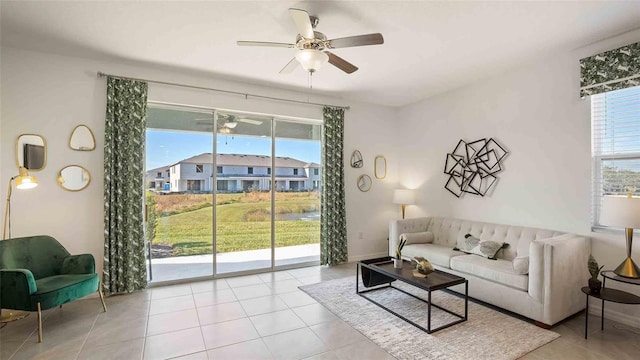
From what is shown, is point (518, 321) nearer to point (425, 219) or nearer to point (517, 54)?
point (425, 219)

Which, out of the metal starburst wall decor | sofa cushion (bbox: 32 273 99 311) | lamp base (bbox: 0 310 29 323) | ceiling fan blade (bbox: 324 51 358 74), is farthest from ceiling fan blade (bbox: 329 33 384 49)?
lamp base (bbox: 0 310 29 323)

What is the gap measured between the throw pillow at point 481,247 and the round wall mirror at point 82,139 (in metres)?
5.05

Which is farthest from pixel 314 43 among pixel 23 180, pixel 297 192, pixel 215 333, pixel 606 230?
pixel 606 230

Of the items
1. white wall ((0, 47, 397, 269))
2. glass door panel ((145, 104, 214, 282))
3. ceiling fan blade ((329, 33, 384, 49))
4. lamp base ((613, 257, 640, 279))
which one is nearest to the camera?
ceiling fan blade ((329, 33, 384, 49))

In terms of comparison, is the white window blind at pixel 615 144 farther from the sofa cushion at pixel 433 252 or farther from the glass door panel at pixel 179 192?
the glass door panel at pixel 179 192

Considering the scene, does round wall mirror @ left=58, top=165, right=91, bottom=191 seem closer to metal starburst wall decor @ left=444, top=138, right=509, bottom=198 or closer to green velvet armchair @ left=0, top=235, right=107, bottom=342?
green velvet armchair @ left=0, top=235, right=107, bottom=342

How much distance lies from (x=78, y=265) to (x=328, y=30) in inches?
143

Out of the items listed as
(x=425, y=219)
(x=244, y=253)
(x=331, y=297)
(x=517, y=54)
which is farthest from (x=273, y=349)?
(x=517, y=54)

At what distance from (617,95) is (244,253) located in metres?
5.10

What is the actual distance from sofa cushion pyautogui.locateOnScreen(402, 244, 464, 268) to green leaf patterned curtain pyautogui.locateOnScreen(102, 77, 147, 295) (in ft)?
12.1

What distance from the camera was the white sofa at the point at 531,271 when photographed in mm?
2877

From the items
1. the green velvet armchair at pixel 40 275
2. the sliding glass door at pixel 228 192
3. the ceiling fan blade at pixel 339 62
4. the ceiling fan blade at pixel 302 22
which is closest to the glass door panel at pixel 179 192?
the sliding glass door at pixel 228 192

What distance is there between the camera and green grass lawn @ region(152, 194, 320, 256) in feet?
14.2

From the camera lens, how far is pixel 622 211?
2611mm
